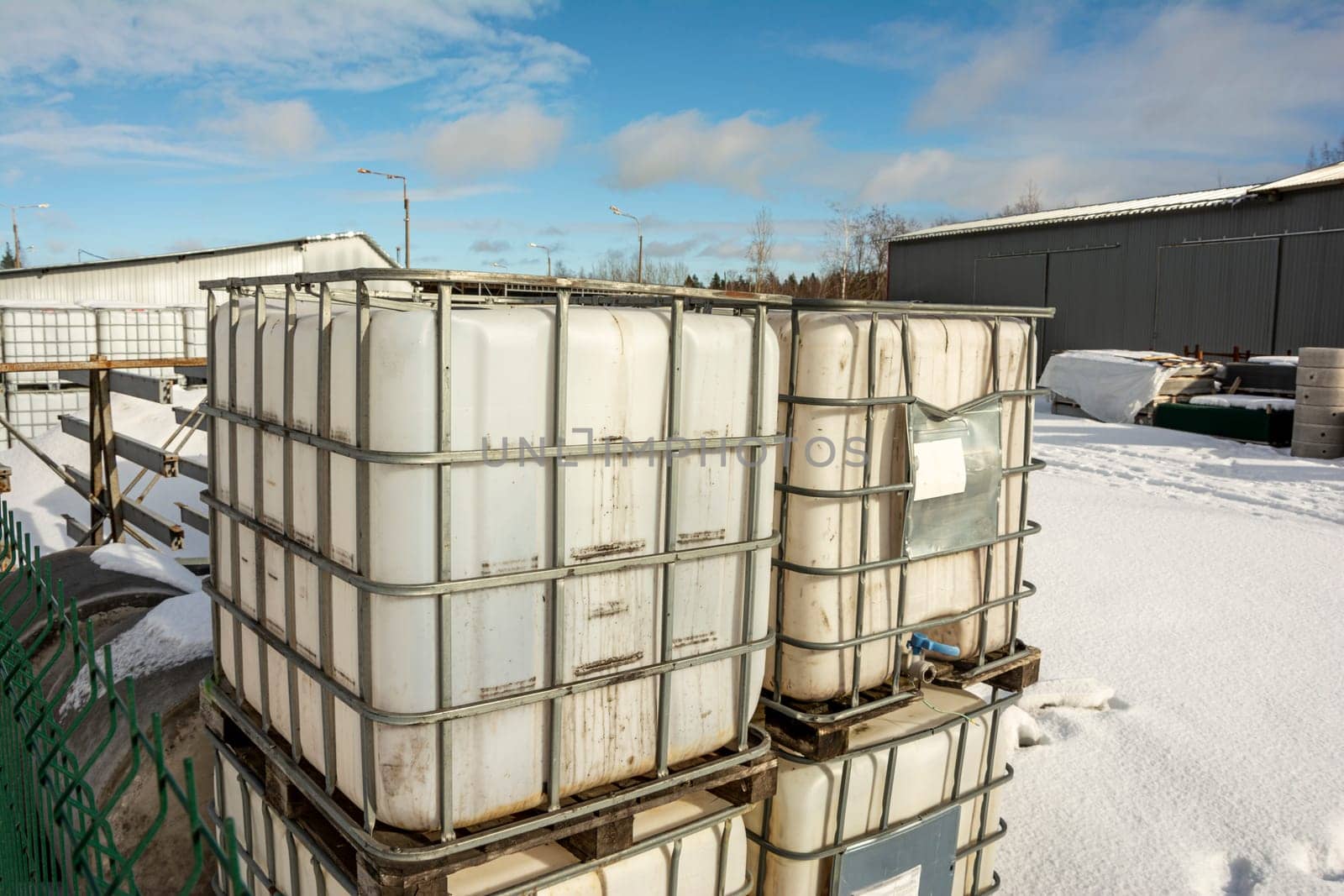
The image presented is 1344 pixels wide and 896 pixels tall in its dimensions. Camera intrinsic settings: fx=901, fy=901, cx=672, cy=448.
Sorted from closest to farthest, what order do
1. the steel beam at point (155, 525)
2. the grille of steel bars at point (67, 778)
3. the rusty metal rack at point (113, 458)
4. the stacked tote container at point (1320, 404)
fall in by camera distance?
the grille of steel bars at point (67, 778), the rusty metal rack at point (113, 458), the steel beam at point (155, 525), the stacked tote container at point (1320, 404)

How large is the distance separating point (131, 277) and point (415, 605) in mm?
29481

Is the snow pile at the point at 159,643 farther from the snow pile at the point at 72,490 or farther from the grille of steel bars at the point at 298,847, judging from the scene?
the snow pile at the point at 72,490

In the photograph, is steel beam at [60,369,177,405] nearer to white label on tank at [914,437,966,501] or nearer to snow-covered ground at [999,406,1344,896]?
white label on tank at [914,437,966,501]

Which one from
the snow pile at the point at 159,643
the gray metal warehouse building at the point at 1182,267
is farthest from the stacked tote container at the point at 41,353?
the gray metal warehouse building at the point at 1182,267

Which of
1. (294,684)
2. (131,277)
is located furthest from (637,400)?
(131,277)

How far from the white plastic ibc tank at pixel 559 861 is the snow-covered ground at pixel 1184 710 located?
1.95 meters

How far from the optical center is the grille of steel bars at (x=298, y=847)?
8.32ft

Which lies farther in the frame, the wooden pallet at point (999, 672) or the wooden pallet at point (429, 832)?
the wooden pallet at point (999, 672)

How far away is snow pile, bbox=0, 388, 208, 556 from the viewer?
11789 mm

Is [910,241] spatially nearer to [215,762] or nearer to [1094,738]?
[1094,738]

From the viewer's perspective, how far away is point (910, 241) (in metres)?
35.0

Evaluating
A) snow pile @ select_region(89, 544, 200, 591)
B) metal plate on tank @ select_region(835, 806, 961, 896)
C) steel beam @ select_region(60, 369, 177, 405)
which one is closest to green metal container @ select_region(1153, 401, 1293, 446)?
metal plate on tank @ select_region(835, 806, 961, 896)

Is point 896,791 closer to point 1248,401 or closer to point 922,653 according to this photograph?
point 922,653

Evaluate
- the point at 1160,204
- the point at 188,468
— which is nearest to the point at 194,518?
the point at 188,468
